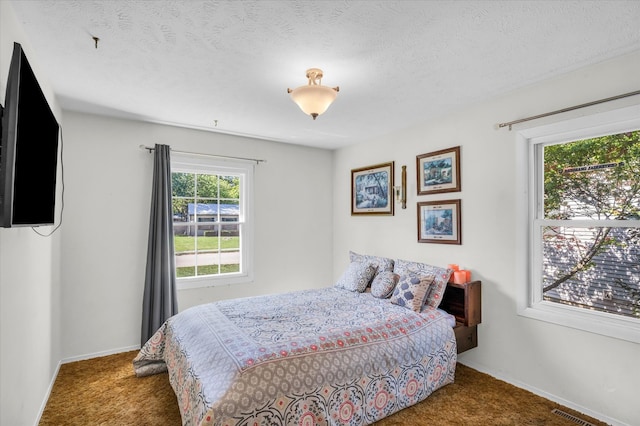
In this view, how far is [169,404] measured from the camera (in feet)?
8.11

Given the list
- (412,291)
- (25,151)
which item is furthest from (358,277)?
(25,151)

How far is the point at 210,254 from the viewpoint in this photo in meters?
4.11

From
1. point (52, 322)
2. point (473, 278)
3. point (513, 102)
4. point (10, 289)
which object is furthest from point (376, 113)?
point (52, 322)

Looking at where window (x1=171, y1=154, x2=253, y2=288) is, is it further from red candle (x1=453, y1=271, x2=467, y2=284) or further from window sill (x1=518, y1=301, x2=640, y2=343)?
window sill (x1=518, y1=301, x2=640, y2=343)

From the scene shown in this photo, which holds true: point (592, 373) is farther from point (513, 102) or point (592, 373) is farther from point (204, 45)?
point (204, 45)

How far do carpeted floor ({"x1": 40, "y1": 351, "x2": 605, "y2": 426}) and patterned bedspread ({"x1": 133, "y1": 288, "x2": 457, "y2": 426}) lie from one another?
0.38 feet

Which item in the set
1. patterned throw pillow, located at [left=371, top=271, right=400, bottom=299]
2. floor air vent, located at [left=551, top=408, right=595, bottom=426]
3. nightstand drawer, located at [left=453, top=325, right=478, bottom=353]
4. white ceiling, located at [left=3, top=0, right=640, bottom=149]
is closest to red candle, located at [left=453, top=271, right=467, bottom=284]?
nightstand drawer, located at [left=453, top=325, right=478, bottom=353]

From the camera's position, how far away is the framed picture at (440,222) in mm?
3260

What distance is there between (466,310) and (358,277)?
1.12 m

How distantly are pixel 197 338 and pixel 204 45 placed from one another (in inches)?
77.5

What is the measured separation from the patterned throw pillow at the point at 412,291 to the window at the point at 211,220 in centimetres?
207

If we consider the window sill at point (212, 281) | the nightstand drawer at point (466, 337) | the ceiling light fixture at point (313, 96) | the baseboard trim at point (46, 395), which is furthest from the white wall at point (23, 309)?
the nightstand drawer at point (466, 337)

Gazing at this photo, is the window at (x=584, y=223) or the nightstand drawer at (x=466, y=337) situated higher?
the window at (x=584, y=223)

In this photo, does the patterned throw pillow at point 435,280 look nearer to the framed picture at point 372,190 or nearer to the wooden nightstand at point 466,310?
the wooden nightstand at point 466,310
